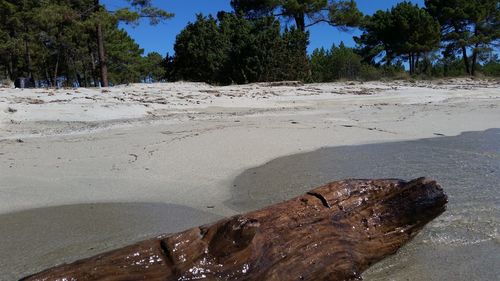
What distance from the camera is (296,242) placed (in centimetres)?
215

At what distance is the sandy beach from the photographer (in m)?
3.46

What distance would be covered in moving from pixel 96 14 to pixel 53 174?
13.7 m

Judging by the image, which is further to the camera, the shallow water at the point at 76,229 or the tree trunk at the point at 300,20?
the tree trunk at the point at 300,20

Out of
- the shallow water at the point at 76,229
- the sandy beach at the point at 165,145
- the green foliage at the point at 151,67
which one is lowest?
the shallow water at the point at 76,229

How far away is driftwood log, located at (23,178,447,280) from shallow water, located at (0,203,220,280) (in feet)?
3.14

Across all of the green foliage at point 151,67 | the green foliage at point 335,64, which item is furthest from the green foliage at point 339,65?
the green foliage at point 151,67

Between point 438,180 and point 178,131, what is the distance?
385cm

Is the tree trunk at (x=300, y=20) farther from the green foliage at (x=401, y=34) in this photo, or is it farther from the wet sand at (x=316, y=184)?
the wet sand at (x=316, y=184)

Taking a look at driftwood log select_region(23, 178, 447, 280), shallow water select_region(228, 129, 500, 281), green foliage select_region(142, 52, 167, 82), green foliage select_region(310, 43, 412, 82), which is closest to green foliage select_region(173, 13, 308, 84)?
green foliage select_region(310, 43, 412, 82)

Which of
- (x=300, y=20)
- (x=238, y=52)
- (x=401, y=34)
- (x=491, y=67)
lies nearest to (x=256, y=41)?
(x=238, y=52)

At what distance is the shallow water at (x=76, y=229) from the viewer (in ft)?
8.98

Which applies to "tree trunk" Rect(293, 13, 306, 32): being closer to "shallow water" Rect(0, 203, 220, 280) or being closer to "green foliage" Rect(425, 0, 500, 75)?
"green foliage" Rect(425, 0, 500, 75)

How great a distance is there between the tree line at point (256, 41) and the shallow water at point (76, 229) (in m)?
14.3

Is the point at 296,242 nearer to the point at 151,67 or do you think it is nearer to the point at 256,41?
the point at 256,41
